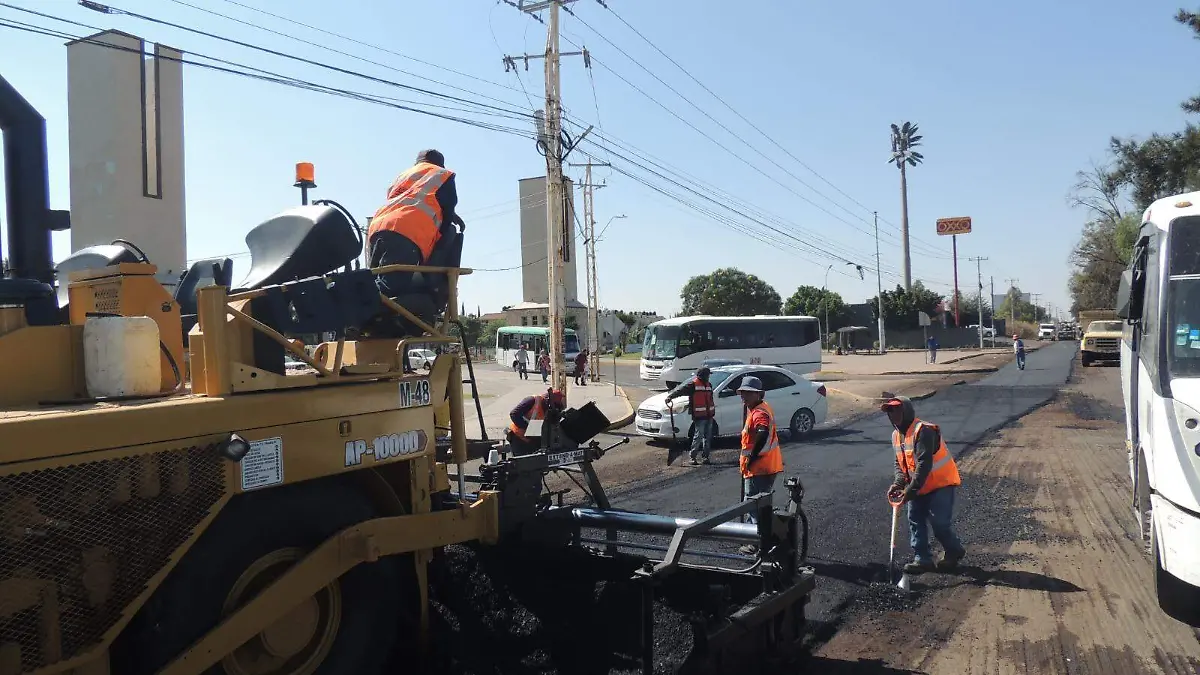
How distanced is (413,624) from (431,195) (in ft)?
7.26

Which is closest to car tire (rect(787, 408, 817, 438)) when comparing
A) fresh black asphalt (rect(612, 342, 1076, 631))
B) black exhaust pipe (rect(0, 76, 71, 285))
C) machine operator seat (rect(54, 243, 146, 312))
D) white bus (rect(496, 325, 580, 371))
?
fresh black asphalt (rect(612, 342, 1076, 631))

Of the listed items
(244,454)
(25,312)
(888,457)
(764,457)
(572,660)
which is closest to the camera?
(244,454)

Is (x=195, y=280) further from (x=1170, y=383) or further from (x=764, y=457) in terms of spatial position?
(x=1170, y=383)

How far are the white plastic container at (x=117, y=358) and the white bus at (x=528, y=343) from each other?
150 ft

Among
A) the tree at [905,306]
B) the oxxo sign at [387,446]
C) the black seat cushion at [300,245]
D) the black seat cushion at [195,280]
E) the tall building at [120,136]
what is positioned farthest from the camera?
the tree at [905,306]

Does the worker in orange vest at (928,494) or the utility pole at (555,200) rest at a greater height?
the utility pole at (555,200)

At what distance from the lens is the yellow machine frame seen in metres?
2.63

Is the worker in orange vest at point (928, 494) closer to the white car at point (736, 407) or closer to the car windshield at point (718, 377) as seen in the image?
the white car at point (736, 407)

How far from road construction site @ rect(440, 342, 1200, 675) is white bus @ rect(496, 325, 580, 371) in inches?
1440

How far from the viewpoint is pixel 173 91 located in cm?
1341

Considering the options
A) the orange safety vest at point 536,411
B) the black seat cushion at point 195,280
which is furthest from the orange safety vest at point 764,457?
the black seat cushion at point 195,280

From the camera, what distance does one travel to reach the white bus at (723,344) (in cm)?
3203

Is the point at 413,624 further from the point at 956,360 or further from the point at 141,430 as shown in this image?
the point at 956,360

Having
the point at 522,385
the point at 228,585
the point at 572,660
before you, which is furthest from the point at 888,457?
the point at 522,385
